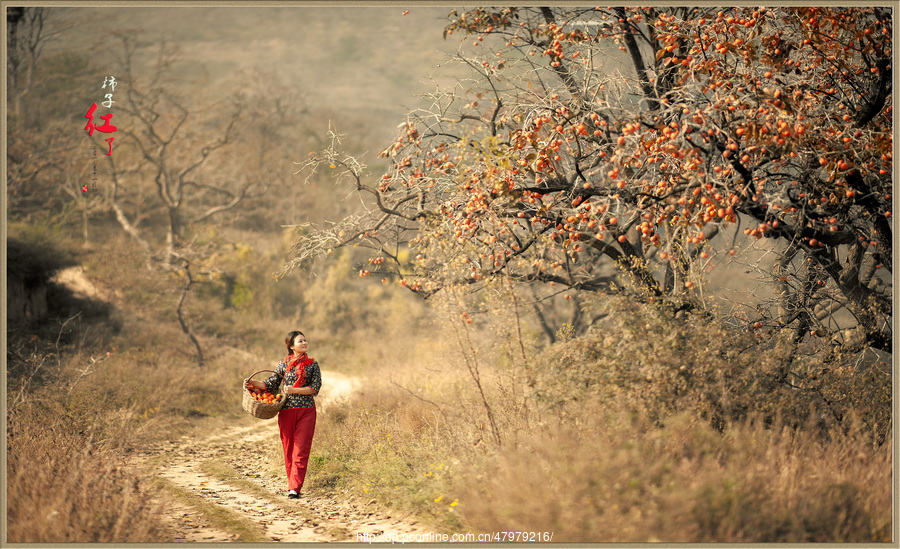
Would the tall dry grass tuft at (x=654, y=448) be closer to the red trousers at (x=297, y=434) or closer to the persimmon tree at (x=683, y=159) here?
the red trousers at (x=297, y=434)

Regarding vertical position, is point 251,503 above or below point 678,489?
below

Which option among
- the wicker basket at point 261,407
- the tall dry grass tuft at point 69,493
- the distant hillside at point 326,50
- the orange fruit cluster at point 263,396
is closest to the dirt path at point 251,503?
the tall dry grass tuft at point 69,493

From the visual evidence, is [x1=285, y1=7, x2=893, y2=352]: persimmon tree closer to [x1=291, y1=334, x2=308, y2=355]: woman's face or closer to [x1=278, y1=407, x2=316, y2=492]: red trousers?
[x1=291, y1=334, x2=308, y2=355]: woman's face

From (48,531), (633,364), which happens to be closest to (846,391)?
(633,364)

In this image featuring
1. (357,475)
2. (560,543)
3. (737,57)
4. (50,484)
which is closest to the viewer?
(560,543)

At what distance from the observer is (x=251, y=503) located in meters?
5.69

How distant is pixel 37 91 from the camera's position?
926 inches

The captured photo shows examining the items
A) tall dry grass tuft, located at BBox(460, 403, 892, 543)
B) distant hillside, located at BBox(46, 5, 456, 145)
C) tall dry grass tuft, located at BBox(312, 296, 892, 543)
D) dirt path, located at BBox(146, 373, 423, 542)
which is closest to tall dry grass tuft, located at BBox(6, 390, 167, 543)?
dirt path, located at BBox(146, 373, 423, 542)

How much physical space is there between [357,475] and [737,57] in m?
5.87

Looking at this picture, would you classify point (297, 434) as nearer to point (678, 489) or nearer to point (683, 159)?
point (678, 489)

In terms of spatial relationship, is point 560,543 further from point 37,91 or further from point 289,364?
point 37,91

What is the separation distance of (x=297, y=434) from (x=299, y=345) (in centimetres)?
89

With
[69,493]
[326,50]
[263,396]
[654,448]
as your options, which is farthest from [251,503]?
[326,50]

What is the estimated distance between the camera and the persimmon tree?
16.3 feet
